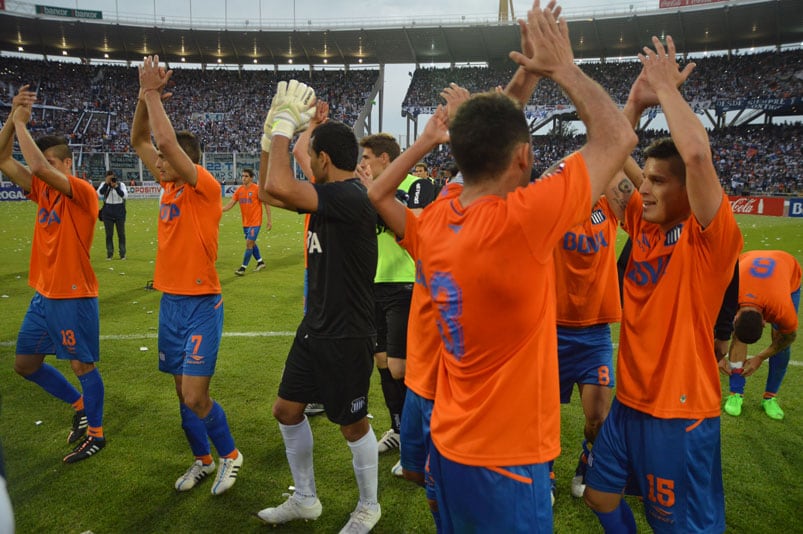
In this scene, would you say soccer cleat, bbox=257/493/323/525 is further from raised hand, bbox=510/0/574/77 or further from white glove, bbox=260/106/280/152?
raised hand, bbox=510/0/574/77

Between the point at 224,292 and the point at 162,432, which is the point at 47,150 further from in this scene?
the point at 224,292

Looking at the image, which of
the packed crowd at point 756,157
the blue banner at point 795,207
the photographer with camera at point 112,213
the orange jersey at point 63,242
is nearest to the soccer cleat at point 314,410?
the orange jersey at point 63,242

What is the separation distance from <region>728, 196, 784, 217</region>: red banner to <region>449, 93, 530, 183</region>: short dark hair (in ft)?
102

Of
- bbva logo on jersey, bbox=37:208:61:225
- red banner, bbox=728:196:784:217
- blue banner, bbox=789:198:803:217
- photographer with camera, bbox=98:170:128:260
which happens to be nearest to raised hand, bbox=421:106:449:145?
bbva logo on jersey, bbox=37:208:61:225

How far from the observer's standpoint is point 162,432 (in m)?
4.85

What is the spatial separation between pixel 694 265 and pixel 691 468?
906 millimetres

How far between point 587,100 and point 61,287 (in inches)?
177

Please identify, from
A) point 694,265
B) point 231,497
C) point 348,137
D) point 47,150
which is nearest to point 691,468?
point 694,265

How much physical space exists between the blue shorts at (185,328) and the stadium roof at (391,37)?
147ft

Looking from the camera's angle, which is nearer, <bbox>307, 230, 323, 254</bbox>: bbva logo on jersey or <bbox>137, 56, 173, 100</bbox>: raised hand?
<bbox>307, 230, 323, 254</bbox>: bbva logo on jersey

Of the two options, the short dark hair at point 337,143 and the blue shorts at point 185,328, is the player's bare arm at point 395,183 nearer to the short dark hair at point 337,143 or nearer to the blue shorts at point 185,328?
the short dark hair at point 337,143

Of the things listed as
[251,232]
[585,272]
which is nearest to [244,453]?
[585,272]

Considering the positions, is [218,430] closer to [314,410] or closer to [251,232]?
[314,410]

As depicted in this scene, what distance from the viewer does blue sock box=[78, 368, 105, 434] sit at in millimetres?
4512
